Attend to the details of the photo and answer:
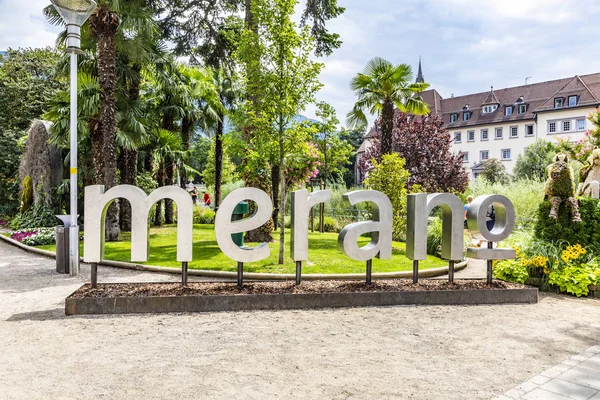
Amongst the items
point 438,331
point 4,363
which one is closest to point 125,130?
point 4,363

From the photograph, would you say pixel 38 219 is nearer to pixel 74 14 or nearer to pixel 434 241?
pixel 74 14

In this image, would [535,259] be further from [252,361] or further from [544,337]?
[252,361]

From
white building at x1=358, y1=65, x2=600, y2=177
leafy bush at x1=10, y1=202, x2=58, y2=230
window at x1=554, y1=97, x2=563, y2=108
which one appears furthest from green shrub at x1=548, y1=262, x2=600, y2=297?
window at x1=554, y1=97, x2=563, y2=108

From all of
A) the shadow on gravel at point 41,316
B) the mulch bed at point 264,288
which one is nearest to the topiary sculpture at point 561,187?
the mulch bed at point 264,288

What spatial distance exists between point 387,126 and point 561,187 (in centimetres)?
915

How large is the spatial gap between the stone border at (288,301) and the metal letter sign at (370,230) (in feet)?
2.29

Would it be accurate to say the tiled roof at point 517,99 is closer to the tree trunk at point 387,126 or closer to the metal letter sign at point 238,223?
the tree trunk at point 387,126

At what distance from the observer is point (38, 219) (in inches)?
699

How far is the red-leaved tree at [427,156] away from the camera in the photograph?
3181cm

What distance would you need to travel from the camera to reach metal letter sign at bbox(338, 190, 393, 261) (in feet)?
23.9

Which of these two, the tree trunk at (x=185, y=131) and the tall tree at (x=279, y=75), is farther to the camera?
the tree trunk at (x=185, y=131)

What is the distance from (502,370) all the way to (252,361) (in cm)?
262

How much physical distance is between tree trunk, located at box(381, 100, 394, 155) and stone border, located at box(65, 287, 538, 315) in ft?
33.8

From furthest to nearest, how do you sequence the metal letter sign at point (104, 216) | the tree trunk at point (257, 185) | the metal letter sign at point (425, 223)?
1. the tree trunk at point (257, 185)
2. the metal letter sign at point (425, 223)
3. the metal letter sign at point (104, 216)
